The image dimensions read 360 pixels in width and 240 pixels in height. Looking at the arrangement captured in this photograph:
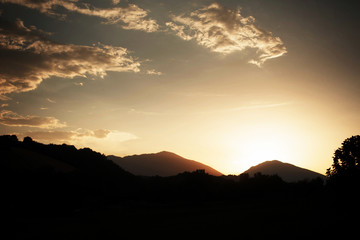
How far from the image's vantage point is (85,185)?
2827 inches

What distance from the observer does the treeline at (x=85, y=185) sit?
55991 mm

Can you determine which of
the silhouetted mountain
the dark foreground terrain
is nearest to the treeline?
the silhouetted mountain

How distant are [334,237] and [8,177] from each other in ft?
208

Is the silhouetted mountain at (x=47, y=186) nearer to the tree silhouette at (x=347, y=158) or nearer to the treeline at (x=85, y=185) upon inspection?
the treeline at (x=85, y=185)

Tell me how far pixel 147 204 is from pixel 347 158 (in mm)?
49093

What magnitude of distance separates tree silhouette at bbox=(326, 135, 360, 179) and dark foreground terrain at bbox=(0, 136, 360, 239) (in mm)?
2830

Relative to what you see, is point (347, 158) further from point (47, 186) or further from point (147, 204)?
point (47, 186)

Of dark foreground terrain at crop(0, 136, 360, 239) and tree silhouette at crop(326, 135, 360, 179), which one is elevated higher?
tree silhouette at crop(326, 135, 360, 179)

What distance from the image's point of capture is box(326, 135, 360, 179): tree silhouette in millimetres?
46344

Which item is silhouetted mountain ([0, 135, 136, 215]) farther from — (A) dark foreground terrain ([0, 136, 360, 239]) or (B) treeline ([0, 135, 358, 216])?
(A) dark foreground terrain ([0, 136, 360, 239])

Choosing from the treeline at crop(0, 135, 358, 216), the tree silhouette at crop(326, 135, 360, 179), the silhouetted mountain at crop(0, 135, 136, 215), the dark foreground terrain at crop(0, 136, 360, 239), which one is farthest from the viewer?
the treeline at crop(0, 135, 358, 216)

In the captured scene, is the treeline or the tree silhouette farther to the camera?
the treeline

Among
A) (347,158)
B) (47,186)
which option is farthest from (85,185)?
(347,158)

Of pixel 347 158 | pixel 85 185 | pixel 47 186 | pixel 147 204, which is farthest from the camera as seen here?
pixel 85 185
